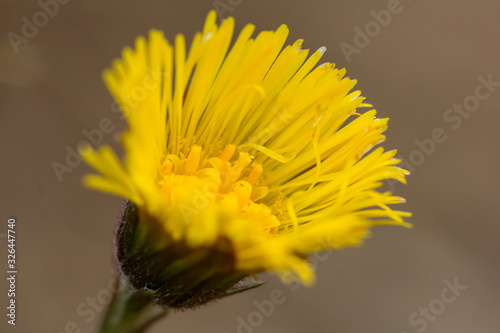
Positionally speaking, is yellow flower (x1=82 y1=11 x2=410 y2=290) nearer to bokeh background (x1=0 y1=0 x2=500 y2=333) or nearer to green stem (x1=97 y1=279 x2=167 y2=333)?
green stem (x1=97 y1=279 x2=167 y2=333)

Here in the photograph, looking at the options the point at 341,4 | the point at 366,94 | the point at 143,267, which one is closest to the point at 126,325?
the point at 143,267

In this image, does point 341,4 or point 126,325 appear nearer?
point 126,325

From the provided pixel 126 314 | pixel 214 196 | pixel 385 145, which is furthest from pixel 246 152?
pixel 385 145

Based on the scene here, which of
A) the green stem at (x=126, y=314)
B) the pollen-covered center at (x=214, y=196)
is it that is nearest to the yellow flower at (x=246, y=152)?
the pollen-covered center at (x=214, y=196)

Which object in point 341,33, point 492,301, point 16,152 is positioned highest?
point 16,152

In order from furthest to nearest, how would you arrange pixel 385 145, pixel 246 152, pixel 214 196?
pixel 385 145
pixel 246 152
pixel 214 196

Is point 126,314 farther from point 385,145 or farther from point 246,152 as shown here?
point 385,145

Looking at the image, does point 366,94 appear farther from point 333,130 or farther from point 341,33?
point 333,130

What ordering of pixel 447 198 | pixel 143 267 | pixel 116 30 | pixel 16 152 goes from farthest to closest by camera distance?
pixel 447 198 < pixel 116 30 < pixel 16 152 < pixel 143 267
